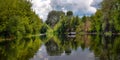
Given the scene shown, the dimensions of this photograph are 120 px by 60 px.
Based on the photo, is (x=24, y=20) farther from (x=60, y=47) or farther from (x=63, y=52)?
(x=63, y=52)

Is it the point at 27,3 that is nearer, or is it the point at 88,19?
the point at 27,3

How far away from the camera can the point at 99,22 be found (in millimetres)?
118938

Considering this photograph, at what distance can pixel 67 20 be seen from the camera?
16062cm

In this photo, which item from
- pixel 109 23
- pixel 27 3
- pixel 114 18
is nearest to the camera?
pixel 114 18

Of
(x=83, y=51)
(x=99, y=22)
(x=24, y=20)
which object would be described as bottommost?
(x=83, y=51)

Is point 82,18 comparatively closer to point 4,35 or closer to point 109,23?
point 109,23

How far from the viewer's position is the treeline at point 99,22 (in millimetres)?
89125

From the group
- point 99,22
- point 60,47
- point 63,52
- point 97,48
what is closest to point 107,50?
point 97,48

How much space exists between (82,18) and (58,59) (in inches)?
5495

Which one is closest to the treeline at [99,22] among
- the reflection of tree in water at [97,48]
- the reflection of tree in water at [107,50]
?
the reflection of tree in water at [97,48]

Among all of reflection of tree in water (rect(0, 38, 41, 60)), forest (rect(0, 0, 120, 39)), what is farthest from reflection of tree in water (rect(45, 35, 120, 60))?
forest (rect(0, 0, 120, 39))

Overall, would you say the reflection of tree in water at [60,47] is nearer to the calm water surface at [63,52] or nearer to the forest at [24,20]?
the calm water surface at [63,52]

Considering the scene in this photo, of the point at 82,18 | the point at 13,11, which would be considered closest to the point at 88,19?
the point at 82,18

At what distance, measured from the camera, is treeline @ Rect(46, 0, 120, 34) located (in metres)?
89.1
